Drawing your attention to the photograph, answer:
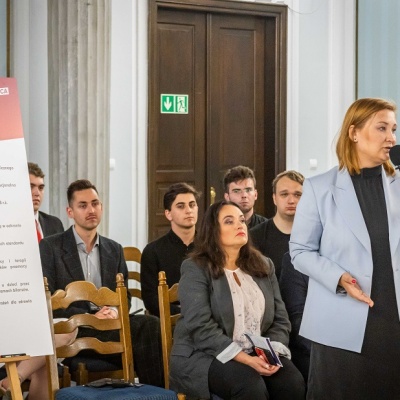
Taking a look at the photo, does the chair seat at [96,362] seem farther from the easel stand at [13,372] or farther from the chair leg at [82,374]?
the easel stand at [13,372]

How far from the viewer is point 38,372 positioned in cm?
422

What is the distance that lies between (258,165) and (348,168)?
505cm

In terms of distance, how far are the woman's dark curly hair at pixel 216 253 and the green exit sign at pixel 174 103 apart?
340 cm

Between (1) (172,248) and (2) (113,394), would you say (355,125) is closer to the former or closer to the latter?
(2) (113,394)

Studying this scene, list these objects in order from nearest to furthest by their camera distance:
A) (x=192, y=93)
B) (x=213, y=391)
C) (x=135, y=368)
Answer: (x=213, y=391)
(x=135, y=368)
(x=192, y=93)

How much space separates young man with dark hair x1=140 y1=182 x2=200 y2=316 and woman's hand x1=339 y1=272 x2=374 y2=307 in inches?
84.8

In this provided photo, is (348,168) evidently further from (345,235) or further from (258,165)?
(258,165)

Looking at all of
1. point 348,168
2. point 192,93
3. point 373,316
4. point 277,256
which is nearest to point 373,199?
point 348,168

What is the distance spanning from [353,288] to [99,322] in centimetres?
170

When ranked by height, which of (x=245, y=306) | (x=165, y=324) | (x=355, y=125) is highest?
(x=355, y=125)

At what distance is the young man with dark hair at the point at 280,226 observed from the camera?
495 cm

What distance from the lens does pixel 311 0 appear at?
7918 millimetres

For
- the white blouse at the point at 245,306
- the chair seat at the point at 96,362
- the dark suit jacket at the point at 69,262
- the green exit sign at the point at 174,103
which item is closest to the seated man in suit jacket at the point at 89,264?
the dark suit jacket at the point at 69,262

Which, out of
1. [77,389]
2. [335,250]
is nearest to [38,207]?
[77,389]
